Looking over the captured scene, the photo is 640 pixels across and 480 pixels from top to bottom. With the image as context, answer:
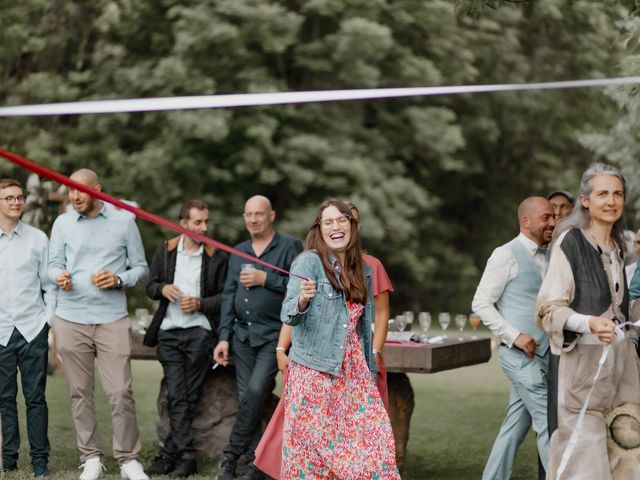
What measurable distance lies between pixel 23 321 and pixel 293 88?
62.2ft

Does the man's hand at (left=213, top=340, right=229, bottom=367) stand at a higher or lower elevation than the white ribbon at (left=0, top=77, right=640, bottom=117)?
lower

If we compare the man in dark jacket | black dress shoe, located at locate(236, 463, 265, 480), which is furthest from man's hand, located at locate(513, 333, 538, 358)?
the man in dark jacket

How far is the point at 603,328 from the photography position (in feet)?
19.3

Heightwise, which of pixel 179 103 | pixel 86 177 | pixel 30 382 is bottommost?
Answer: pixel 30 382

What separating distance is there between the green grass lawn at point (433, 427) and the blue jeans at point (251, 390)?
1.27 feet

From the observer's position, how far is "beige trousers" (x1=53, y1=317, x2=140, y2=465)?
Result: 8.80 m

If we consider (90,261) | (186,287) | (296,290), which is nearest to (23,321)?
(90,261)

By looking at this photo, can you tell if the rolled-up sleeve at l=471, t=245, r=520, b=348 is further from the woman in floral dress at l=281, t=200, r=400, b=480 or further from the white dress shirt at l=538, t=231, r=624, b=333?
the white dress shirt at l=538, t=231, r=624, b=333

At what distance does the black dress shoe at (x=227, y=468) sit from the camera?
8.73 m

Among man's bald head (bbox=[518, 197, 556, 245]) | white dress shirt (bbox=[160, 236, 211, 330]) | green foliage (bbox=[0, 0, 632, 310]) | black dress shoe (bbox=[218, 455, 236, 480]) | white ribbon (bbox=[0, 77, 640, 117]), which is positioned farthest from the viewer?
green foliage (bbox=[0, 0, 632, 310])

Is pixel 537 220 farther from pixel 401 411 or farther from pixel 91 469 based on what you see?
pixel 91 469

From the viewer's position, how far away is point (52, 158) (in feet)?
86.4

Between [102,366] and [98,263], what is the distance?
73 cm

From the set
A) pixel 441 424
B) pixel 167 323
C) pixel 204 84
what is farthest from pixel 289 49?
pixel 167 323
